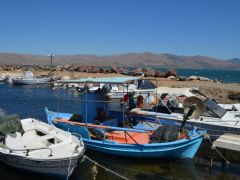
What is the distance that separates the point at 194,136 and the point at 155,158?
1.94 m

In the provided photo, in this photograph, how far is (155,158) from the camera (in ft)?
44.7

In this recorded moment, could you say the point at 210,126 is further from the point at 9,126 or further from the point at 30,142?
the point at 9,126

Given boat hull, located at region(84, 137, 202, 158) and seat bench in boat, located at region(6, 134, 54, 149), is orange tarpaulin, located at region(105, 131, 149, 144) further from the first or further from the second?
seat bench in boat, located at region(6, 134, 54, 149)

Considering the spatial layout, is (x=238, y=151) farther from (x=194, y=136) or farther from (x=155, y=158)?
(x=155, y=158)

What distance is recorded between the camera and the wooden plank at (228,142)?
13.9 meters

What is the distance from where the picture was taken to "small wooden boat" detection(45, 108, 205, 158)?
13.2m

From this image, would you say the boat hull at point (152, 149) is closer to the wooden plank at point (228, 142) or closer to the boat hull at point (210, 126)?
the wooden plank at point (228, 142)

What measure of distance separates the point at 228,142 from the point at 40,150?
8.21 meters

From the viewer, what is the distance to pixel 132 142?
13984 mm

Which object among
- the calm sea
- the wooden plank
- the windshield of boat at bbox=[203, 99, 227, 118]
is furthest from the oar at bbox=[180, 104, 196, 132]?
the windshield of boat at bbox=[203, 99, 227, 118]

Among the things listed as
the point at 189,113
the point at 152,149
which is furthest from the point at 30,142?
the point at 189,113

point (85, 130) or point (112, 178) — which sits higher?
point (85, 130)

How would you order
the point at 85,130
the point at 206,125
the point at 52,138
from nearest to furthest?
the point at 52,138 → the point at 85,130 → the point at 206,125

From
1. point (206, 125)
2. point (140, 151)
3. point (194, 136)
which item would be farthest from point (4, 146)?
point (206, 125)
